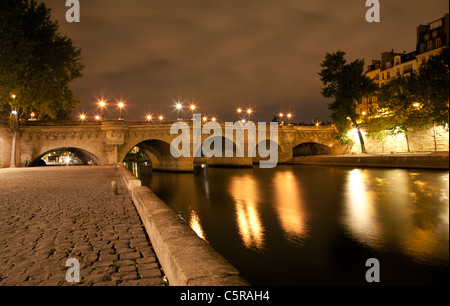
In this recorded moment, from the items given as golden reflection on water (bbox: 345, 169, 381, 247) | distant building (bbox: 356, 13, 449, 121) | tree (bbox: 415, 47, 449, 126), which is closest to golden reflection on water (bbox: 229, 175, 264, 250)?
golden reflection on water (bbox: 345, 169, 381, 247)

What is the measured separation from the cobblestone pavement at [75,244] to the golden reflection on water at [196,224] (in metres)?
2.71

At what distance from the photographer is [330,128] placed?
53.5 m

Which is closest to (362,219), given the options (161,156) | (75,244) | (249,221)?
(249,221)

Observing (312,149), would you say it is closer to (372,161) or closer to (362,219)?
(372,161)

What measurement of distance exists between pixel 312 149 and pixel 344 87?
1882cm

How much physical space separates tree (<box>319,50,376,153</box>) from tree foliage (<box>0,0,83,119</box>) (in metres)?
34.7

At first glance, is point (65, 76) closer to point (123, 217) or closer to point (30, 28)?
point (30, 28)

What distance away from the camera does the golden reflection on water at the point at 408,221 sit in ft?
5.34

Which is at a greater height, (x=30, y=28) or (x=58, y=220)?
(x=30, y=28)

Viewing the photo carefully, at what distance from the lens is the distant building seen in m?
47.2

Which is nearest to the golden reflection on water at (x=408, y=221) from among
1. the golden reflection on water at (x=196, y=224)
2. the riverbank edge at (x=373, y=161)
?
the golden reflection on water at (x=196, y=224)

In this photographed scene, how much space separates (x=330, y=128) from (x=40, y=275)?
5432 centimetres
